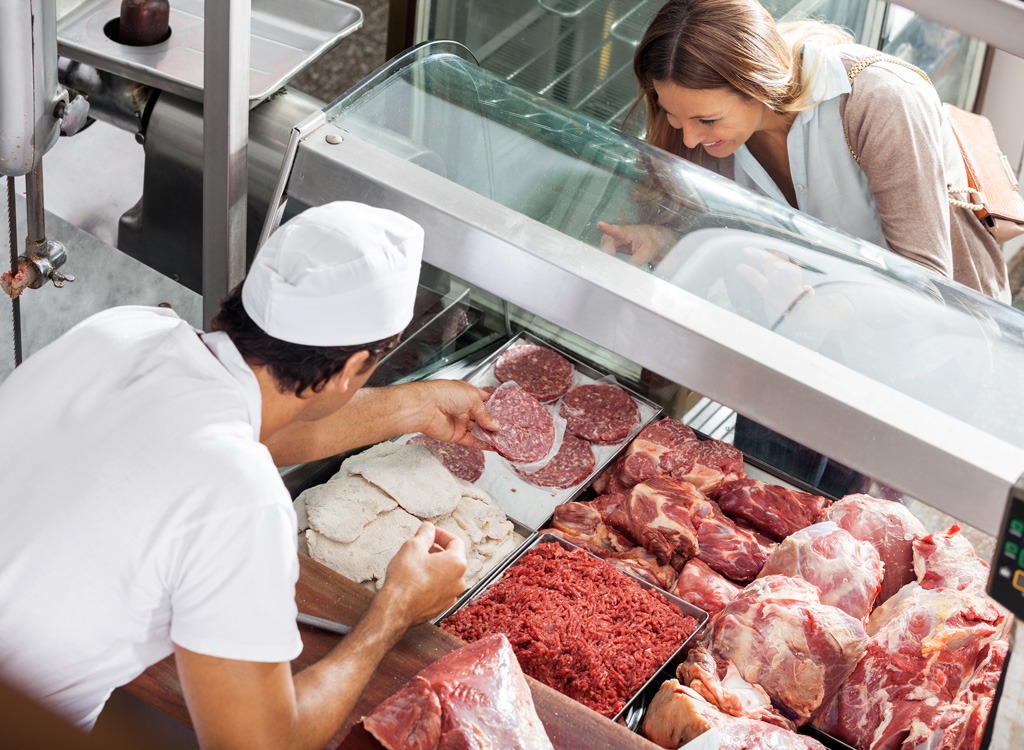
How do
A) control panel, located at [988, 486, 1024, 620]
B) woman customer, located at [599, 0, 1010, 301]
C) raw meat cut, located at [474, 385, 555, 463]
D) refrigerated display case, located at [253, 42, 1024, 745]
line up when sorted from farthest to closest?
raw meat cut, located at [474, 385, 555, 463] → woman customer, located at [599, 0, 1010, 301] → refrigerated display case, located at [253, 42, 1024, 745] → control panel, located at [988, 486, 1024, 620]

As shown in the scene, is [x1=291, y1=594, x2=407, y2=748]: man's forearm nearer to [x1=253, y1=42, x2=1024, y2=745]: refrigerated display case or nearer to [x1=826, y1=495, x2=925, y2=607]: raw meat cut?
[x1=253, y1=42, x2=1024, y2=745]: refrigerated display case

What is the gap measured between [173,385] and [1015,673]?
38.3 inches

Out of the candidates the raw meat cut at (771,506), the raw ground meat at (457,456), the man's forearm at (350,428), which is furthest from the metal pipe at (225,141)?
the raw meat cut at (771,506)

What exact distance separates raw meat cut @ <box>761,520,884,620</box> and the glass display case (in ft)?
1.38

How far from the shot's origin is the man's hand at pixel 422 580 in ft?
5.39

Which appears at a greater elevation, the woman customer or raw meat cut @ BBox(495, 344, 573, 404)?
the woman customer

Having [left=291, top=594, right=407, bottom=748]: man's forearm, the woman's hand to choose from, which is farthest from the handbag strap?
[left=291, top=594, right=407, bottom=748]: man's forearm

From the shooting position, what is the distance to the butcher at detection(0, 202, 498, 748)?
1.29 meters

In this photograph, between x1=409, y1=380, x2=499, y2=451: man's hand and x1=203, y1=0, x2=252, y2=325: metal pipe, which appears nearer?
x1=203, y1=0, x2=252, y2=325: metal pipe

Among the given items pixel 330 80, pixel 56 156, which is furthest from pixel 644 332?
pixel 330 80

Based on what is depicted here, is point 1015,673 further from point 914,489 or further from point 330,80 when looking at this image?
point 330,80

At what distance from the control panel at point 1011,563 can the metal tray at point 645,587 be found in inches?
28.8

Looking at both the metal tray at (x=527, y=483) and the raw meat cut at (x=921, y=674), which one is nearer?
the raw meat cut at (x=921, y=674)

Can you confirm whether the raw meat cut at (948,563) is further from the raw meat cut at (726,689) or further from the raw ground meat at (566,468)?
the raw ground meat at (566,468)
